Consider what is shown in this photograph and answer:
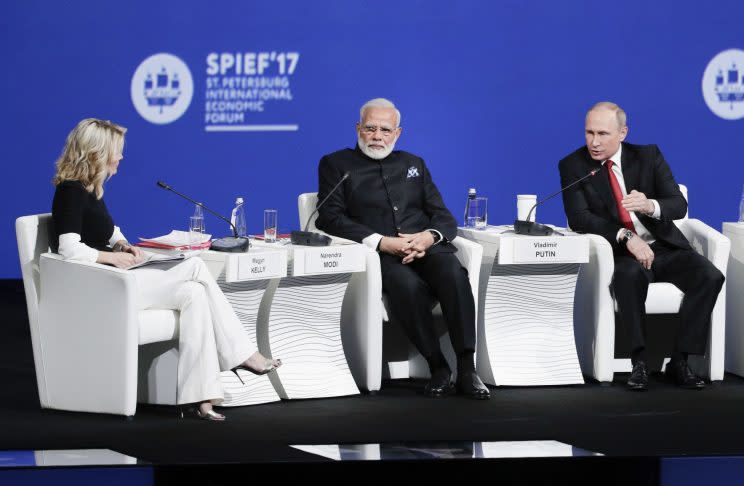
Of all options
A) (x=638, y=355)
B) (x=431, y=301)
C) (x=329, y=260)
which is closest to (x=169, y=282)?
(x=329, y=260)

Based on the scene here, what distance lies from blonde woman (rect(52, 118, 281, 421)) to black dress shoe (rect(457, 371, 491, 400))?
85 centimetres

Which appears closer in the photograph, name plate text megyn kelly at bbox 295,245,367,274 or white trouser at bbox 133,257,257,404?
white trouser at bbox 133,257,257,404

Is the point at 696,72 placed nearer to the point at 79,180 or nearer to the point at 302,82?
the point at 302,82

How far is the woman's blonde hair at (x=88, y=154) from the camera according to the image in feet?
16.4

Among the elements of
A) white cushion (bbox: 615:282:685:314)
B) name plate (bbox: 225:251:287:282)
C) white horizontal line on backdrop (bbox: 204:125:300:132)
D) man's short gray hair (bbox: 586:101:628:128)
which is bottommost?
white cushion (bbox: 615:282:685:314)

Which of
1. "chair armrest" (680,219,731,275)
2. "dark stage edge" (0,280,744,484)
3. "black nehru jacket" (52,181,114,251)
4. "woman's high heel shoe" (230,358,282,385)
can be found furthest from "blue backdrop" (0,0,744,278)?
"woman's high heel shoe" (230,358,282,385)

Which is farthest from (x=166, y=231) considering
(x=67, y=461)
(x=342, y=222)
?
(x=67, y=461)

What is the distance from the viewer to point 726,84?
816cm

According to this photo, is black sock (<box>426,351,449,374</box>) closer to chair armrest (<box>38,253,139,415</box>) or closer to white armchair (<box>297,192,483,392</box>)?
white armchair (<box>297,192,483,392</box>)

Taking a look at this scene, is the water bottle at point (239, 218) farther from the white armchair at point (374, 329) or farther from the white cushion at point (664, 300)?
the white cushion at point (664, 300)

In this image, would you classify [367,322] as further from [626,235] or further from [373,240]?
[626,235]

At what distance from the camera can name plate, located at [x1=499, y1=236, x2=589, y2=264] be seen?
5594 mm

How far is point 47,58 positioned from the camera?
8133mm

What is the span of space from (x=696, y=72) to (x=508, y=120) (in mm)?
1212
